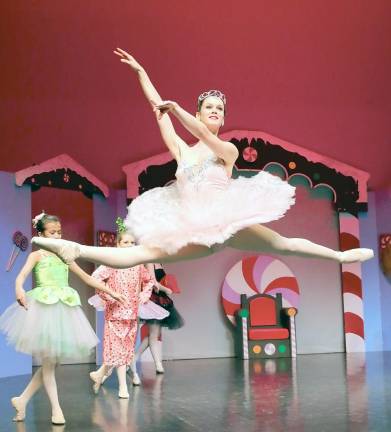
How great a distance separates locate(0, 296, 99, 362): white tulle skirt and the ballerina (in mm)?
1011

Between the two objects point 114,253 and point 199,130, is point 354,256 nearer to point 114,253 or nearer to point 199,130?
point 199,130

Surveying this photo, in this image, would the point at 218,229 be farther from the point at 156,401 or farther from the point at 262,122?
the point at 262,122

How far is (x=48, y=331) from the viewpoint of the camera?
3.96m

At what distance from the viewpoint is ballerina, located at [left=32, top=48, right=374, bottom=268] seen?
3.09 meters

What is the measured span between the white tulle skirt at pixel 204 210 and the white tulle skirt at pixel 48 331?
1.02 m

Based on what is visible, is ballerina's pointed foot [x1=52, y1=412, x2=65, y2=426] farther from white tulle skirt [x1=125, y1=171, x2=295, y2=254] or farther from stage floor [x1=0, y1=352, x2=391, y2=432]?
white tulle skirt [x1=125, y1=171, x2=295, y2=254]

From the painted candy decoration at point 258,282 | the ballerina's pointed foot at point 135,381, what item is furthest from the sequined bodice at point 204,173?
the painted candy decoration at point 258,282

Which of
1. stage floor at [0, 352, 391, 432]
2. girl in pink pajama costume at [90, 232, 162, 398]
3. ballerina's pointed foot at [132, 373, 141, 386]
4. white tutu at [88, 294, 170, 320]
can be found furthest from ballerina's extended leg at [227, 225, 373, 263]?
white tutu at [88, 294, 170, 320]

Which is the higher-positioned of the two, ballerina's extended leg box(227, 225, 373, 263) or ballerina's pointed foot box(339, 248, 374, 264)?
ballerina's extended leg box(227, 225, 373, 263)

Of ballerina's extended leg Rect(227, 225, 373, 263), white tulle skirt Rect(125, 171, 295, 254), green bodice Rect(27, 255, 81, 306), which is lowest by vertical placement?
green bodice Rect(27, 255, 81, 306)

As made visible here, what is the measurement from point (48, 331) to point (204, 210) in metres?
1.35

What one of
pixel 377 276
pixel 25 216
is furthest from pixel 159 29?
pixel 377 276

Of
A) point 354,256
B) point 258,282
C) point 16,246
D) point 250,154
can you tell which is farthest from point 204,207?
point 258,282

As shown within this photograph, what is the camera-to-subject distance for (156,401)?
462cm
